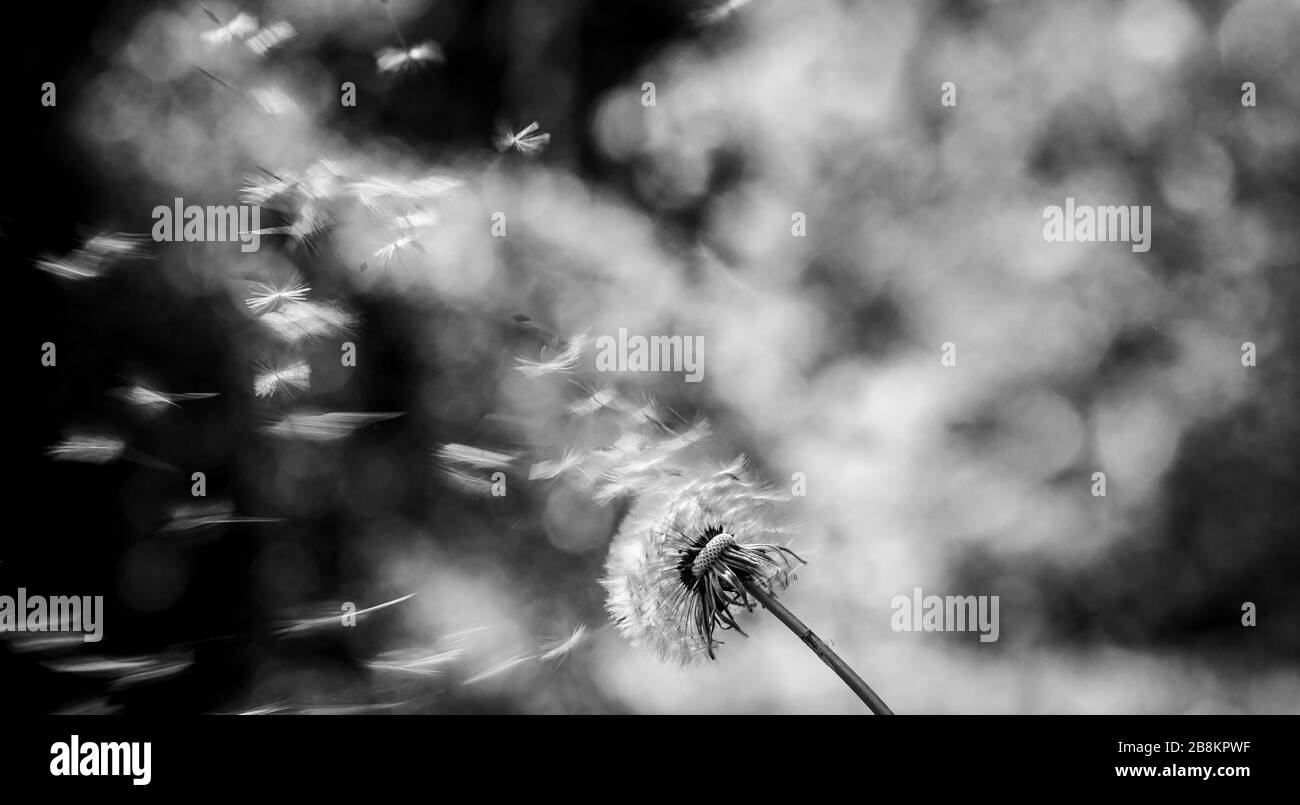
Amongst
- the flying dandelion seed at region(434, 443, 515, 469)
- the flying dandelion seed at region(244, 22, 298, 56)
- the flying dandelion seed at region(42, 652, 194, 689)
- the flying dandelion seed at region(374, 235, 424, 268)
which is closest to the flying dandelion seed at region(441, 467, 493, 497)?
the flying dandelion seed at region(434, 443, 515, 469)

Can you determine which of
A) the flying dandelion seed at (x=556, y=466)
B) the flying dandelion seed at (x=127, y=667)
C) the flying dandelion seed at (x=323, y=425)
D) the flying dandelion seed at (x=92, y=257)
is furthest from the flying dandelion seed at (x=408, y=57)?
the flying dandelion seed at (x=127, y=667)

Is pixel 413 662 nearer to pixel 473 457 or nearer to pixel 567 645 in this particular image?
pixel 567 645

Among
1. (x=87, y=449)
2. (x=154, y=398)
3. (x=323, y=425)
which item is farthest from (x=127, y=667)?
(x=323, y=425)

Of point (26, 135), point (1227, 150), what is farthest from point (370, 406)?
point (1227, 150)

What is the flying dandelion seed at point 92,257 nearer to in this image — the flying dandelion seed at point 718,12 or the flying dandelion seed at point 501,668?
the flying dandelion seed at point 501,668

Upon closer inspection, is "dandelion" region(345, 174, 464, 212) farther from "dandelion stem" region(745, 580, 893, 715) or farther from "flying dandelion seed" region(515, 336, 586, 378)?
"dandelion stem" region(745, 580, 893, 715)
